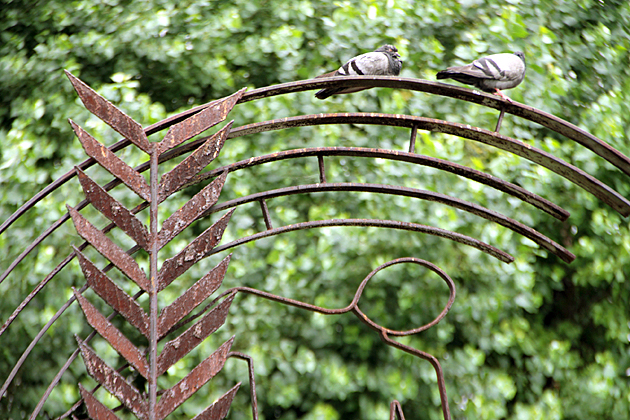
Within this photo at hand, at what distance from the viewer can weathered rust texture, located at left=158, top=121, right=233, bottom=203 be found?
1.38 m

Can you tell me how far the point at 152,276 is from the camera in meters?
1.33

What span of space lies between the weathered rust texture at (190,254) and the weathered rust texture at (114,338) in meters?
0.15

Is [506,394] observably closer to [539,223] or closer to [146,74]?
[539,223]

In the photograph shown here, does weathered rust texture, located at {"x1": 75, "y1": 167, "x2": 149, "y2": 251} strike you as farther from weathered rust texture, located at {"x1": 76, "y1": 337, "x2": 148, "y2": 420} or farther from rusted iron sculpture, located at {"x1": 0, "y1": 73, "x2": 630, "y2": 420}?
weathered rust texture, located at {"x1": 76, "y1": 337, "x2": 148, "y2": 420}

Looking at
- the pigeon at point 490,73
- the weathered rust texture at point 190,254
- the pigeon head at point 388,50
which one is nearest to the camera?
the weathered rust texture at point 190,254

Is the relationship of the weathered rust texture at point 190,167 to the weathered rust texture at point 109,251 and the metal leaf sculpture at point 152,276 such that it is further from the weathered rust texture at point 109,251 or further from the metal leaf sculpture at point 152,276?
the weathered rust texture at point 109,251

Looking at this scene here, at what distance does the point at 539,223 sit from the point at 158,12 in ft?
7.38

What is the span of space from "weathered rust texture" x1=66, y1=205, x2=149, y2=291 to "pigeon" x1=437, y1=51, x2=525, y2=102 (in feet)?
3.47

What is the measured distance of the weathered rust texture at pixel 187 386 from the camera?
4.17 feet

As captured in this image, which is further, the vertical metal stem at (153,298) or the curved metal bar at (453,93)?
the curved metal bar at (453,93)

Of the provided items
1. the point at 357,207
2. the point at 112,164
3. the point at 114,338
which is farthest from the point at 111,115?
the point at 357,207

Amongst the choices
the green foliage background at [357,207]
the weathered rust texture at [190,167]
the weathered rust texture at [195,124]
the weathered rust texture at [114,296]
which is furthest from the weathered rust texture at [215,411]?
the green foliage background at [357,207]

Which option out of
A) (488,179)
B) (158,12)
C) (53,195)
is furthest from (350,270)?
(158,12)

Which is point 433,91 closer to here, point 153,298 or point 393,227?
point 393,227
